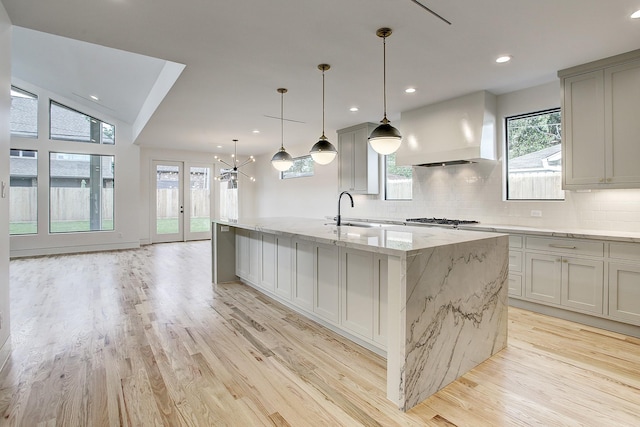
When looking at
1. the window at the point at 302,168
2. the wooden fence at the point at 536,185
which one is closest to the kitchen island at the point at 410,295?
the wooden fence at the point at 536,185

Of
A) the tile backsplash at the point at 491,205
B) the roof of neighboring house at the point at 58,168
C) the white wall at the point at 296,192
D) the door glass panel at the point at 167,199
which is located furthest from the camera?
the door glass panel at the point at 167,199

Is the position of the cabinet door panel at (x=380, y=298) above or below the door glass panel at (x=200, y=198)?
below

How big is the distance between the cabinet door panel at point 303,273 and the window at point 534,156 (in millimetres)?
2919

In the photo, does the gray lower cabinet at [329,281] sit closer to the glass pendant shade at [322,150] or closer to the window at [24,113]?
the glass pendant shade at [322,150]

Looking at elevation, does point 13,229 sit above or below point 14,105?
below

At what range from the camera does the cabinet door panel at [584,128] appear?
3.22 meters

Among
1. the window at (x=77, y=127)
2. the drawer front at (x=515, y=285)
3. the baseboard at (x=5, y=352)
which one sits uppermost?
the window at (x=77, y=127)

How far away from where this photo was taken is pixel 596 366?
2.37m

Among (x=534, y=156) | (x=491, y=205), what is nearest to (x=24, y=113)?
(x=491, y=205)

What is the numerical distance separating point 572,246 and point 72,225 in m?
9.02

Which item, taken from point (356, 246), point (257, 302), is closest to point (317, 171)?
point (257, 302)

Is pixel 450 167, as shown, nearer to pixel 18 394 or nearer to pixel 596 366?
pixel 596 366

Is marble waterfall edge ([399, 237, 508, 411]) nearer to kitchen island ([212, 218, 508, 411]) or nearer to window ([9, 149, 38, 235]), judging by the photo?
kitchen island ([212, 218, 508, 411])

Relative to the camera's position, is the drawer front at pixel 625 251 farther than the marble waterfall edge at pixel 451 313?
Yes
